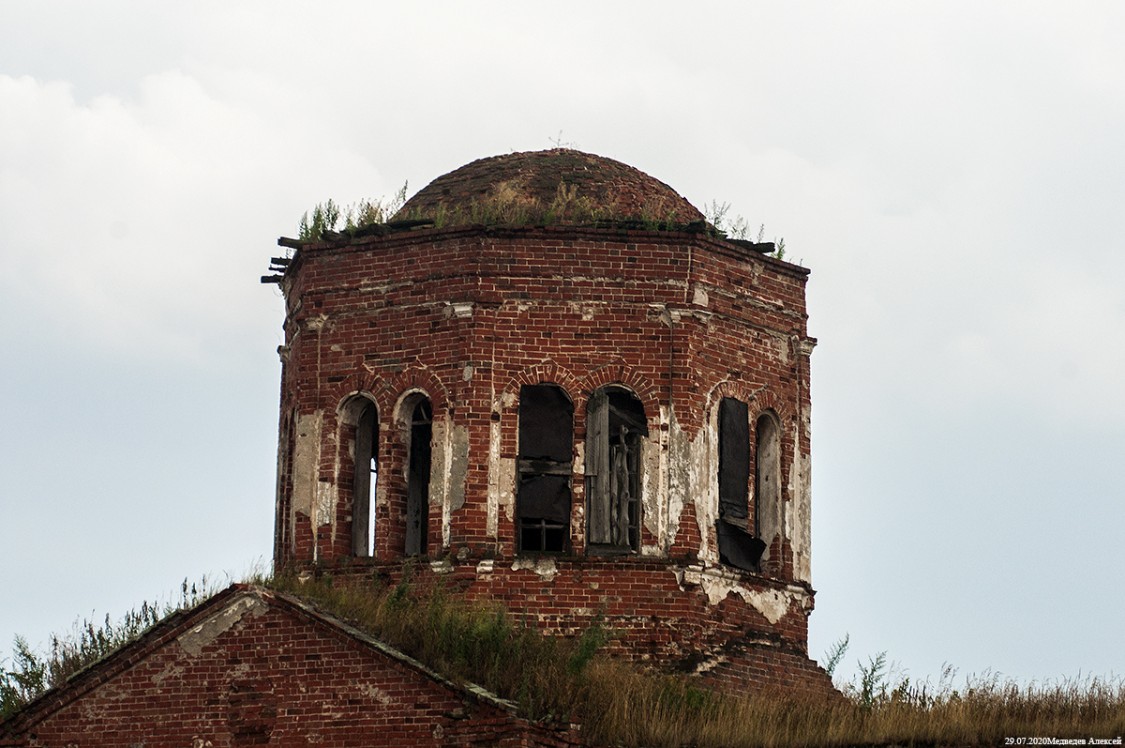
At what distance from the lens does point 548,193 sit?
23141 mm

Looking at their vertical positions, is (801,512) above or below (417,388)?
below

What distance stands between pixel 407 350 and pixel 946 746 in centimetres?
650

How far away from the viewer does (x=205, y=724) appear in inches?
766

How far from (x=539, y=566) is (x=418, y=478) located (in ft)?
6.34

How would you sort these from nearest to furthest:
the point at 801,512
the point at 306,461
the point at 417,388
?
the point at 417,388, the point at 306,461, the point at 801,512

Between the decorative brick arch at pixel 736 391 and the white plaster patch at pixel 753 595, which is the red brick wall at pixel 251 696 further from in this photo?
the decorative brick arch at pixel 736 391

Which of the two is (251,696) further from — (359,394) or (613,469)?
(613,469)

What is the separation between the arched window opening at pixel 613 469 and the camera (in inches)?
854

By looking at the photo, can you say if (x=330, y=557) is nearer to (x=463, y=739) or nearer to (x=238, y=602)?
(x=238, y=602)

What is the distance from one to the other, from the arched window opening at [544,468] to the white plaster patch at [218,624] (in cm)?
289

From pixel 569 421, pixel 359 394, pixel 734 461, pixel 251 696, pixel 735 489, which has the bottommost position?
pixel 251 696

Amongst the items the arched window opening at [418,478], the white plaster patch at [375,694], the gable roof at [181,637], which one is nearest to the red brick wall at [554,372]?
the arched window opening at [418,478]

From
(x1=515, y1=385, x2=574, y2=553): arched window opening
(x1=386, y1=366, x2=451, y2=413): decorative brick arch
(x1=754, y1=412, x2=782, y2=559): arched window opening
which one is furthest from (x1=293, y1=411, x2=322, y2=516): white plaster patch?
(x1=754, y1=412, x2=782, y2=559): arched window opening

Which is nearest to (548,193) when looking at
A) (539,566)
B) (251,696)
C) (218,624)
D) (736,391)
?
(736,391)
